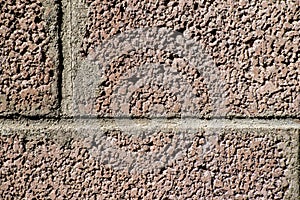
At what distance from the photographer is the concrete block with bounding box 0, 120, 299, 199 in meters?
0.79

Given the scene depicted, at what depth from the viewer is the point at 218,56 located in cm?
78

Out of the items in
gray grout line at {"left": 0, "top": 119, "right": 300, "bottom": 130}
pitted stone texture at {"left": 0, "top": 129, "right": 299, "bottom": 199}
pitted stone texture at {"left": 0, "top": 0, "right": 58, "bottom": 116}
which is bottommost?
pitted stone texture at {"left": 0, "top": 129, "right": 299, "bottom": 199}

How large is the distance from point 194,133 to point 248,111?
0.10 metres

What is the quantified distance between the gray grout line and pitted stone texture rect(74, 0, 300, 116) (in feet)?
0.06

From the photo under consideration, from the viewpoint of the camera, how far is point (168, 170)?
80 centimetres

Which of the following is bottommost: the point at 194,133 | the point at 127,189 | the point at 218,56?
the point at 127,189

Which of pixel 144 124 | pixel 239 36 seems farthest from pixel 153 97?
pixel 239 36

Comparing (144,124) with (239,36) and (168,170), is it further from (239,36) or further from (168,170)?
(239,36)

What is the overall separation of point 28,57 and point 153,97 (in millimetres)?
226

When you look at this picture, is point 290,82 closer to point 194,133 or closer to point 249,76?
point 249,76

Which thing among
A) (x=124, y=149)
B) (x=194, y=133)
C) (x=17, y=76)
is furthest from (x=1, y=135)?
(x=194, y=133)

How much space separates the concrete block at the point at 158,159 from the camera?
0.79 metres

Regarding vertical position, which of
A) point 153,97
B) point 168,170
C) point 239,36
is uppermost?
point 239,36

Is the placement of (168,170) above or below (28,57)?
below
